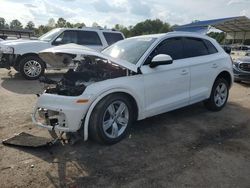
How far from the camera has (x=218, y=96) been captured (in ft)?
23.6

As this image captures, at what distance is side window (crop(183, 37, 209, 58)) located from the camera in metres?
6.35

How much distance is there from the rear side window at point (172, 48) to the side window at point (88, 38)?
21.3 ft

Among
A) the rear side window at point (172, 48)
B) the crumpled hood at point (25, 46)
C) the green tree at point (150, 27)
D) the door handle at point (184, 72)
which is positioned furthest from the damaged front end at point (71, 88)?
the green tree at point (150, 27)

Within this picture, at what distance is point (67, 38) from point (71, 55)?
6.95 m

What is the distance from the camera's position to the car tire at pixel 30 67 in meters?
10.9

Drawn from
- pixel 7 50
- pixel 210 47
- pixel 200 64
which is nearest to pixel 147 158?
pixel 200 64

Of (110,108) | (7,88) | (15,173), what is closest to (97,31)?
(7,88)

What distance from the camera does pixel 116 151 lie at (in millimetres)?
4727

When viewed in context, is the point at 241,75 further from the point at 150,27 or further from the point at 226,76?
the point at 150,27

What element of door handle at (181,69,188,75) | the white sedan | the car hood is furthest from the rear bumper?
the car hood

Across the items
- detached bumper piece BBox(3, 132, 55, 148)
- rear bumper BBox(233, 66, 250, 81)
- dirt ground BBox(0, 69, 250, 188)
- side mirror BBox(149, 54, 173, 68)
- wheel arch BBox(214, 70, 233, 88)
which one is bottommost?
dirt ground BBox(0, 69, 250, 188)

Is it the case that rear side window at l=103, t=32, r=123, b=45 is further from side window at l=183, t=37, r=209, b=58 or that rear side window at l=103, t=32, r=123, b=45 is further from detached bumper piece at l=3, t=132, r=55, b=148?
detached bumper piece at l=3, t=132, r=55, b=148

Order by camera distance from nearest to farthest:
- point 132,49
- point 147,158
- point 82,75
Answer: point 147,158 → point 82,75 → point 132,49

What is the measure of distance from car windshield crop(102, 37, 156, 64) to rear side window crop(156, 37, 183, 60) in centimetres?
21
